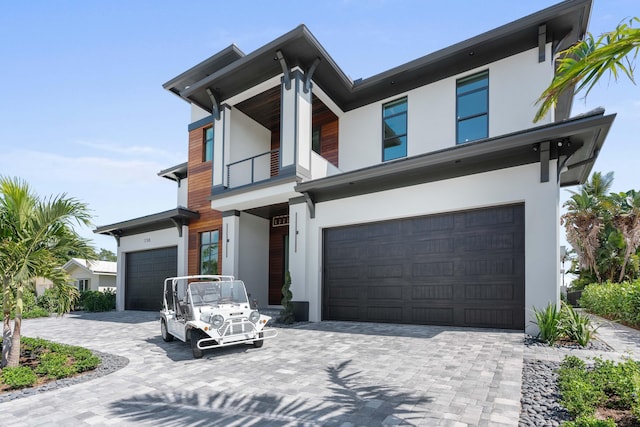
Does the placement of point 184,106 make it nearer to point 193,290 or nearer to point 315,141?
point 315,141

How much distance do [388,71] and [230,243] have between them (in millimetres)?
8561

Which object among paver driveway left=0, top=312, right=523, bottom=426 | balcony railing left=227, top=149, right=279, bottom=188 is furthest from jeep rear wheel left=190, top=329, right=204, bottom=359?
balcony railing left=227, top=149, right=279, bottom=188

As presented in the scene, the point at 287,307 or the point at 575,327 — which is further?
the point at 287,307

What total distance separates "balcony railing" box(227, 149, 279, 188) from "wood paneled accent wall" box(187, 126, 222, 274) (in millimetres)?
2021

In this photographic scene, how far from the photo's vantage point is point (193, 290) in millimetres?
7781

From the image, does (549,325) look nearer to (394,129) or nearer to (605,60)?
(605,60)

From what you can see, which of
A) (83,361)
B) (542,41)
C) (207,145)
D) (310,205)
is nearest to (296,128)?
(310,205)

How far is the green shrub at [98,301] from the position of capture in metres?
18.8

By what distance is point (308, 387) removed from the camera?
16.5 feet

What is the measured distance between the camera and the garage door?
55.6 ft

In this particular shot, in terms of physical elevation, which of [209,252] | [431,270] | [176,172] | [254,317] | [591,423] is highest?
[176,172]

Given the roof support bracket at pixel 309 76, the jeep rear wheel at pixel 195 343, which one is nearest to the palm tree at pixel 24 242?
the jeep rear wheel at pixel 195 343

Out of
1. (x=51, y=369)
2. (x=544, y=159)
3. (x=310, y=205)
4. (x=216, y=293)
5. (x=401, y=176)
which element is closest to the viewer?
(x=51, y=369)

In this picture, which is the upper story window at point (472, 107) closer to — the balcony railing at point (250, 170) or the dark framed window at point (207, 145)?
the balcony railing at point (250, 170)
